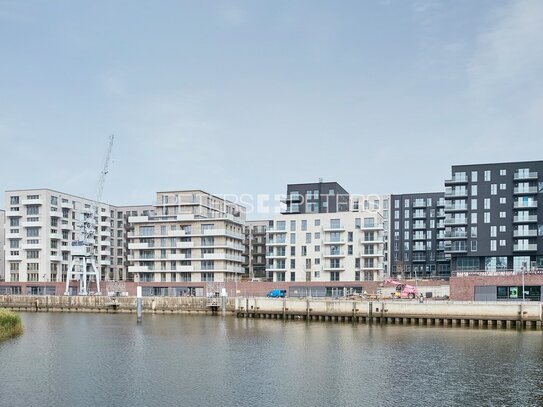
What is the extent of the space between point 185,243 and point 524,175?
8006 centimetres

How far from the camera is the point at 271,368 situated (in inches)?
2205

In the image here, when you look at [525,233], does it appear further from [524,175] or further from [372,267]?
[372,267]

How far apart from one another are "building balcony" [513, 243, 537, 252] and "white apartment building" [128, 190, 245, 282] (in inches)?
2608

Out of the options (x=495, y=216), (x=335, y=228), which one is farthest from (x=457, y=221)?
(x=335, y=228)

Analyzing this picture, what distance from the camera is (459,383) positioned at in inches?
1957

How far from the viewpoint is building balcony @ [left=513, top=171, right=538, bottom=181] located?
137 metres

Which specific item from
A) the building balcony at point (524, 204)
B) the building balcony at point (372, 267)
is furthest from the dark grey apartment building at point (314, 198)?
the building balcony at point (524, 204)

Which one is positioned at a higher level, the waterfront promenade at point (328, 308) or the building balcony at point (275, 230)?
the building balcony at point (275, 230)

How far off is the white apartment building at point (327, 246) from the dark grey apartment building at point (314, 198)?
17.2 meters

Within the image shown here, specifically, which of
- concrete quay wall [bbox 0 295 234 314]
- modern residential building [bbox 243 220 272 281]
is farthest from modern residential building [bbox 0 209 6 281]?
modern residential building [bbox 243 220 272 281]

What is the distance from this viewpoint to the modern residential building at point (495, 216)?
13700 centimetres

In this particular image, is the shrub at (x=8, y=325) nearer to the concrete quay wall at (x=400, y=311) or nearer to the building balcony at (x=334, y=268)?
the concrete quay wall at (x=400, y=311)

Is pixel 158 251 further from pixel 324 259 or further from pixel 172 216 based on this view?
pixel 324 259

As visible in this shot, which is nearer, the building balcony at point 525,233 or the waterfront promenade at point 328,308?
the waterfront promenade at point 328,308
